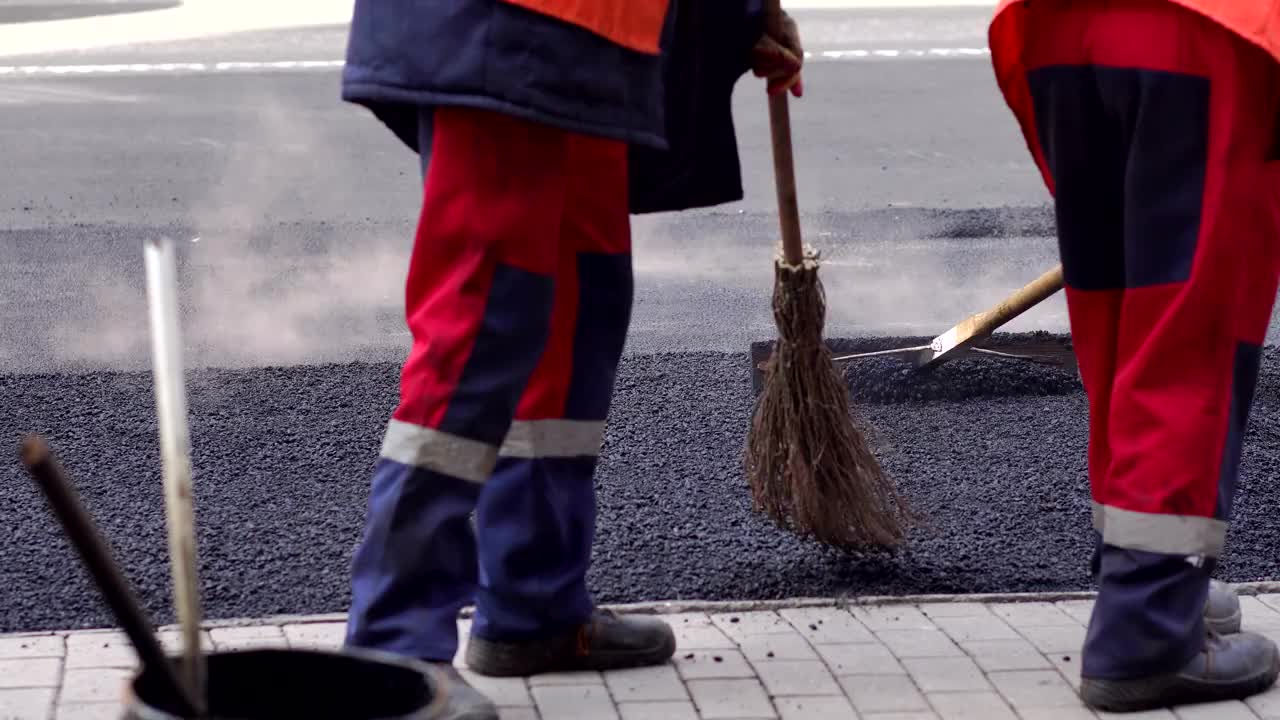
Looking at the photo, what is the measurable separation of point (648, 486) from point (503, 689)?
4.53 ft

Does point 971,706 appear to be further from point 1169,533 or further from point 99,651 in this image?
point 99,651

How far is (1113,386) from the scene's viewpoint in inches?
128

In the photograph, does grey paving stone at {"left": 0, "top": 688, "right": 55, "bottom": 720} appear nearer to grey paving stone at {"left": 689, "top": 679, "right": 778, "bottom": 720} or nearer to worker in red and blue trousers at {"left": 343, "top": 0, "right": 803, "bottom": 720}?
worker in red and blue trousers at {"left": 343, "top": 0, "right": 803, "bottom": 720}

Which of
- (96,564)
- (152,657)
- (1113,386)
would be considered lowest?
(1113,386)

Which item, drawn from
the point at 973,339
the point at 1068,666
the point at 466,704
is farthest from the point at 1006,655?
the point at 973,339

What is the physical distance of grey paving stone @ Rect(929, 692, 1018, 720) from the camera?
326cm

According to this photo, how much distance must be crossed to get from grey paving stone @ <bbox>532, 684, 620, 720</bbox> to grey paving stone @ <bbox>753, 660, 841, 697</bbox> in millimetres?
299

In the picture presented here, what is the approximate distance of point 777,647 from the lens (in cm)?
356

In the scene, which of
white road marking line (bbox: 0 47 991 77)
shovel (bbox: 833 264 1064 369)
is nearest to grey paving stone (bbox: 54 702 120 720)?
shovel (bbox: 833 264 1064 369)

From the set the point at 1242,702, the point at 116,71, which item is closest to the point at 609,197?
the point at 1242,702

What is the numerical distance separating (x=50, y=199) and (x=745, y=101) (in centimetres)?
468

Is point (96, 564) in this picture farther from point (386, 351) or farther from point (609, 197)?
point (386, 351)

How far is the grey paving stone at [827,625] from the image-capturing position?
142 inches

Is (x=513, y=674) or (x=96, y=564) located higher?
(x=96, y=564)
